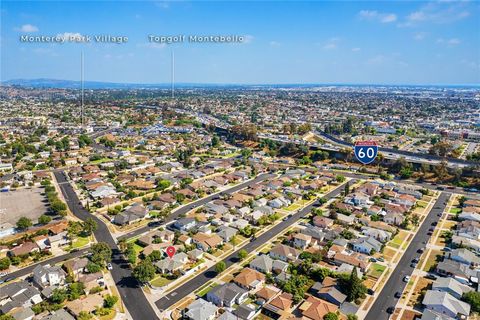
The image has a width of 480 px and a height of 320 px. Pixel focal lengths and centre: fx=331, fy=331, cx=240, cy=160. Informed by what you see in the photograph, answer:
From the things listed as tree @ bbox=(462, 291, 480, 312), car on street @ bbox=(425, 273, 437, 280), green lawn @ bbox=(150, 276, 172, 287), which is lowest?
green lawn @ bbox=(150, 276, 172, 287)

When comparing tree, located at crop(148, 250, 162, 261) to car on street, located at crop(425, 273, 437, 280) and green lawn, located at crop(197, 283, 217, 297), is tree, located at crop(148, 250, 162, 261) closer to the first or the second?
green lawn, located at crop(197, 283, 217, 297)

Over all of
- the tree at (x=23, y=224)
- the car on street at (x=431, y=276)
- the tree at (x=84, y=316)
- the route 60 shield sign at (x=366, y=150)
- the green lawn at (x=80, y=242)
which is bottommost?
the tree at (x=84, y=316)

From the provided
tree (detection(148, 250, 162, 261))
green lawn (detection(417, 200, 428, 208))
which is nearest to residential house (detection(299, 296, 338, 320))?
tree (detection(148, 250, 162, 261))

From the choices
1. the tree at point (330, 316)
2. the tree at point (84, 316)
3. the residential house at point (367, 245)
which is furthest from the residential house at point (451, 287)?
the tree at point (84, 316)

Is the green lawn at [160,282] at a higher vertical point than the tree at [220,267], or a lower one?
lower

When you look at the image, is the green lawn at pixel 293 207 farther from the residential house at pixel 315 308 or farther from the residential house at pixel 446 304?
the residential house at pixel 446 304

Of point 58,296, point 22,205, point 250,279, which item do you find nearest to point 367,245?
point 250,279
